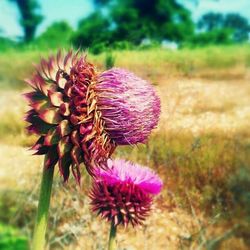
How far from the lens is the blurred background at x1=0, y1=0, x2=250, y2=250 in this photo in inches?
115

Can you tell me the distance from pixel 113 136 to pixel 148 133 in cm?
4

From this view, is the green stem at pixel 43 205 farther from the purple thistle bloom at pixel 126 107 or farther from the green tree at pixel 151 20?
the green tree at pixel 151 20

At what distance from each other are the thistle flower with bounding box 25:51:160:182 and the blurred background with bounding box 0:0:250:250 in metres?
0.86

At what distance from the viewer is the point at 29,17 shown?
6.68 m

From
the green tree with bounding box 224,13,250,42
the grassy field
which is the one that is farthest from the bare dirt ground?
the green tree with bounding box 224,13,250,42

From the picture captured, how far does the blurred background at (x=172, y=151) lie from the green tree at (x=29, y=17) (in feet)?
2.06

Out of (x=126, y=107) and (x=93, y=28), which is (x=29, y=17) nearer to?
(x=93, y=28)

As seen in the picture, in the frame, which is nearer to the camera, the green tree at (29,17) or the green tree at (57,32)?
the green tree at (57,32)

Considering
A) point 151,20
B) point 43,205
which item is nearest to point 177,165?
point 43,205

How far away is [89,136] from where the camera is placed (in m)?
0.92

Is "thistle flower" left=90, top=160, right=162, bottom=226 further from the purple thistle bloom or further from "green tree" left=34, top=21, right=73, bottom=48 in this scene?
"green tree" left=34, top=21, right=73, bottom=48

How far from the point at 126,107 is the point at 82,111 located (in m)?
0.06

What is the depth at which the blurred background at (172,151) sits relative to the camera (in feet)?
9.61

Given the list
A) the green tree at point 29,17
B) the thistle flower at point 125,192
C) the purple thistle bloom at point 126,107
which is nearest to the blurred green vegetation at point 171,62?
the green tree at point 29,17
